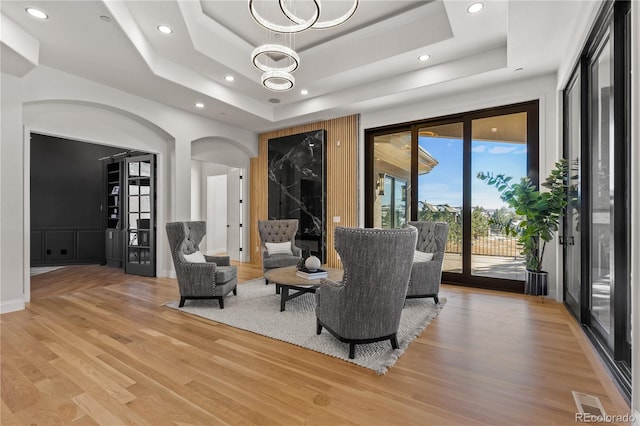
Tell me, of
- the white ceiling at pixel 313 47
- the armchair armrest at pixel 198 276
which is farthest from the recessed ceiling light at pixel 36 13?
the armchair armrest at pixel 198 276

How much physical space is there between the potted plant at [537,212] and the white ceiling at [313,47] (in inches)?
62.3

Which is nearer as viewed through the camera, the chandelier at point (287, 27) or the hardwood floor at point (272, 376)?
the hardwood floor at point (272, 376)

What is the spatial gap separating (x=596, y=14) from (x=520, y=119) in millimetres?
2130

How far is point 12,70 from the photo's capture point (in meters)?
3.60

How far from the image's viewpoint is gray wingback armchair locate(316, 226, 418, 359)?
233 centimetres

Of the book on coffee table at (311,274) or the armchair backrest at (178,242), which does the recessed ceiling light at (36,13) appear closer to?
the armchair backrest at (178,242)

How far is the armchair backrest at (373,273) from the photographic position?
2.32m

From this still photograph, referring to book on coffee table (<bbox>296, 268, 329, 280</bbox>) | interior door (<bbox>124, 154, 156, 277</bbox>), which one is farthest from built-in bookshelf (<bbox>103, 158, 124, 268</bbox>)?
book on coffee table (<bbox>296, 268, 329, 280</bbox>)

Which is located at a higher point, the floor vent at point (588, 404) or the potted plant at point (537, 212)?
the potted plant at point (537, 212)

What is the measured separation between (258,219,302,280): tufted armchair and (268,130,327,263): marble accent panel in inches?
31.8

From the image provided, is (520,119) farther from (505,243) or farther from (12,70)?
(12,70)

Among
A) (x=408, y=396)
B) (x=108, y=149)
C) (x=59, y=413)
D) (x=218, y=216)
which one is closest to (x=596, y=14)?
(x=408, y=396)

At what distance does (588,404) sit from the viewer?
6.24 feet

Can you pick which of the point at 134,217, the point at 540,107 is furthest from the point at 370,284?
the point at 134,217
